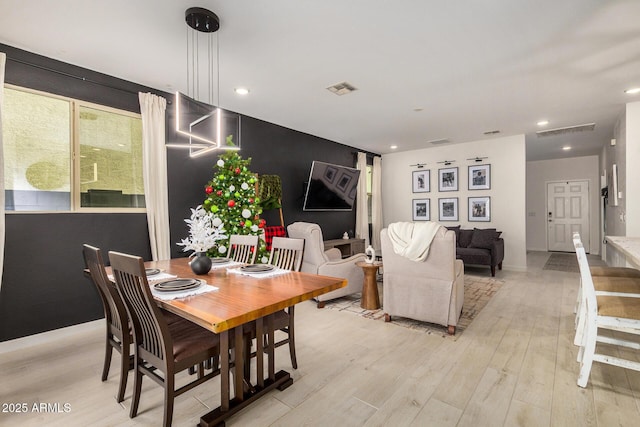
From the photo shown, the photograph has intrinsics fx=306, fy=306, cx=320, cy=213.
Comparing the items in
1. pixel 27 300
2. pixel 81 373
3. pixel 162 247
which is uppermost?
pixel 162 247

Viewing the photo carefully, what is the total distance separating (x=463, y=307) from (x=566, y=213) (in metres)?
7.13

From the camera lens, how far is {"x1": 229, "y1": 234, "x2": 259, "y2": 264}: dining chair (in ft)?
9.84

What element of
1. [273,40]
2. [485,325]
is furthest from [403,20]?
[485,325]

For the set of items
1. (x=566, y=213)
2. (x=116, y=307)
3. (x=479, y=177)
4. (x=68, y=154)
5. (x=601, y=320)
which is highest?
(x=479, y=177)

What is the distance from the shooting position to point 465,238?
6.26 meters

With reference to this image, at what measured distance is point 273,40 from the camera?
8.88 feet

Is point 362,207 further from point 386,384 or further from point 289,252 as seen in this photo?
point 386,384

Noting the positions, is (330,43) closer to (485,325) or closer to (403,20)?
(403,20)

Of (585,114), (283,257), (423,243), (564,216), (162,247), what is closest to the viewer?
(283,257)

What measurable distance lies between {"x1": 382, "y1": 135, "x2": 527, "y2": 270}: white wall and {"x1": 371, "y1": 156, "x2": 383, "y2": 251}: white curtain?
511mm

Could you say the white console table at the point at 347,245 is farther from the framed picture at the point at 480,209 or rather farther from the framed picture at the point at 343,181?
the framed picture at the point at 480,209

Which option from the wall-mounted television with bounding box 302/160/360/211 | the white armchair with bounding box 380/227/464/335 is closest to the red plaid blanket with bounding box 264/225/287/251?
the wall-mounted television with bounding box 302/160/360/211

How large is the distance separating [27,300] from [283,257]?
7.99 ft

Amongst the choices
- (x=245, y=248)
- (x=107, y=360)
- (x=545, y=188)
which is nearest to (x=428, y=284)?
(x=245, y=248)
